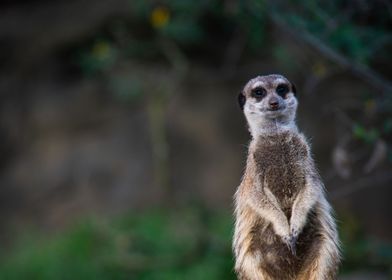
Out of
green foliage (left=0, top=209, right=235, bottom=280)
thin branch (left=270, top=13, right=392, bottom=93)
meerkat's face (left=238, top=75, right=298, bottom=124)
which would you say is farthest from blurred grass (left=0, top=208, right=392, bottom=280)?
meerkat's face (left=238, top=75, right=298, bottom=124)

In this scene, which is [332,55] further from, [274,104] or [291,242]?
[291,242]

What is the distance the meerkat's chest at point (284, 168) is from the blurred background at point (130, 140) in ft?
11.4

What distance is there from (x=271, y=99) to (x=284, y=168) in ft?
1.35

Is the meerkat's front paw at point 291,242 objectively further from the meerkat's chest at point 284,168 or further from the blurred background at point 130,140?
the blurred background at point 130,140

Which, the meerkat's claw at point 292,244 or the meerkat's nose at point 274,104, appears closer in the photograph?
the meerkat's claw at point 292,244

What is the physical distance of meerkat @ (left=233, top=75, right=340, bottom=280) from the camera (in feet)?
13.9

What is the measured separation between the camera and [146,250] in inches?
313

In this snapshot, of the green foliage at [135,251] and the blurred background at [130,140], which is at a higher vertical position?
the blurred background at [130,140]

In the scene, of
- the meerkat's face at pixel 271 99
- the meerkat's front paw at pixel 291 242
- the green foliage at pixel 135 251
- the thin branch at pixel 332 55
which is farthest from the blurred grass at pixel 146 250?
the meerkat's front paw at pixel 291 242

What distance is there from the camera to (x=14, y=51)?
9.08 metres

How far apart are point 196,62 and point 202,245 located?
7.27 feet

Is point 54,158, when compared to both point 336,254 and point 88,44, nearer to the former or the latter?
point 88,44

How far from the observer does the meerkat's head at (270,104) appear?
446cm

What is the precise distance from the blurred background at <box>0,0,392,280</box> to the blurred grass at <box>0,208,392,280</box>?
0.05ft
